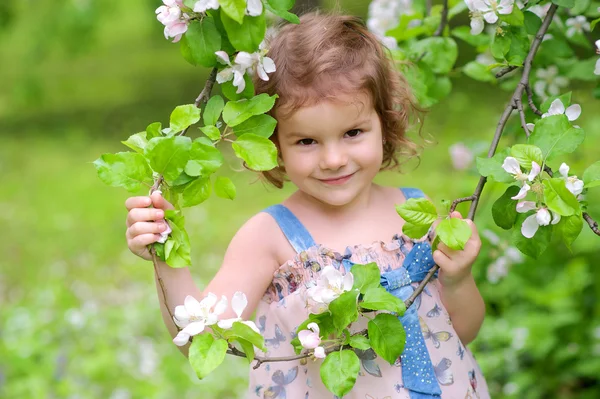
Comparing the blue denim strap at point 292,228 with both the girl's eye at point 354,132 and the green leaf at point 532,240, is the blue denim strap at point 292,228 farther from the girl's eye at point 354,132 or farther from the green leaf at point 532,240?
the green leaf at point 532,240

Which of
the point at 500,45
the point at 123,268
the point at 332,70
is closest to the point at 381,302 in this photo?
the point at 332,70

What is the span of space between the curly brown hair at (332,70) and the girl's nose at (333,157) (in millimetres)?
94

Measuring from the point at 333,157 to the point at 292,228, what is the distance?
7.7 inches

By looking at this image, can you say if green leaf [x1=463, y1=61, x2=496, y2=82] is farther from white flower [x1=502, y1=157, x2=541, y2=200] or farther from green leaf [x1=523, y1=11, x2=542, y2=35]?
white flower [x1=502, y1=157, x2=541, y2=200]

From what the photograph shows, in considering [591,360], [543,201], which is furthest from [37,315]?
[543,201]

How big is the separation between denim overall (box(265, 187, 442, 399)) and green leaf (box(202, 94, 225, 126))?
0.35 metres

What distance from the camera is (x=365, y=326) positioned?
1.58m

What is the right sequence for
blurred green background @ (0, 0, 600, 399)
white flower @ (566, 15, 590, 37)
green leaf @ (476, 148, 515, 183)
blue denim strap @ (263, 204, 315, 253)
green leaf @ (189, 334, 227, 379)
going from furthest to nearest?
1. blurred green background @ (0, 0, 600, 399)
2. white flower @ (566, 15, 590, 37)
3. blue denim strap @ (263, 204, 315, 253)
4. green leaf @ (476, 148, 515, 183)
5. green leaf @ (189, 334, 227, 379)

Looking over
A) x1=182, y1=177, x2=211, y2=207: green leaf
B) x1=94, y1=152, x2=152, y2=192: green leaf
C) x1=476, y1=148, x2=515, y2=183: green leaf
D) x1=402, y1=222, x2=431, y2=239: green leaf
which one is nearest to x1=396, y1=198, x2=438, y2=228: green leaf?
x1=402, y1=222, x2=431, y2=239: green leaf

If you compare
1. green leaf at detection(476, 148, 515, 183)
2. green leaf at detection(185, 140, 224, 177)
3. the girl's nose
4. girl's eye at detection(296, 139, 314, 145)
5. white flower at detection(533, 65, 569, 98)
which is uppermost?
green leaf at detection(185, 140, 224, 177)

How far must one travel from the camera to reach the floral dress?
1.60 metres

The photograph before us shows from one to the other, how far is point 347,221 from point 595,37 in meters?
1.16

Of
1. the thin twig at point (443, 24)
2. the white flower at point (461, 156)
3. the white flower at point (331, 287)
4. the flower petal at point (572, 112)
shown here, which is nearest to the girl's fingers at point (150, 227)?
the white flower at point (331, 287)

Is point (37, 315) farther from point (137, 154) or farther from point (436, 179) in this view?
point (436, 179)
